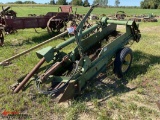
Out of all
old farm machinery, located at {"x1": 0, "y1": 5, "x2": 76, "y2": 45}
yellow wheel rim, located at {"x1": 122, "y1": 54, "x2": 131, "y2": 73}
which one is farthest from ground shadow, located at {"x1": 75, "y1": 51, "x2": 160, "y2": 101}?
old farm machinery, located at {"x1": 0, "y1": 5, "x2": 76, "y2": 45}

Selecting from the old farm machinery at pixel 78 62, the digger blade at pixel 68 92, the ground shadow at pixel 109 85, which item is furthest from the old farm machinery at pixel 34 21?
the digger blade at pixel 68 92

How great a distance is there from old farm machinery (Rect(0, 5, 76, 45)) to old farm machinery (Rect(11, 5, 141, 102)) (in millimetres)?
4509

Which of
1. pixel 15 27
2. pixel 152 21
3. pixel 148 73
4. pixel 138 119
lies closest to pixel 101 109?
pixel 138 119

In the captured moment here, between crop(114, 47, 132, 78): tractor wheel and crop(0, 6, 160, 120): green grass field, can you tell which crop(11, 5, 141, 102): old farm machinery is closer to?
crop(114, 47, 132, 78): tractor wheel

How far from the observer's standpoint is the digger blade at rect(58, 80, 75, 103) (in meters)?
4.05

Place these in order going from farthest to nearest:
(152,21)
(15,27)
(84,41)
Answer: (152,21), (15,27), (84,41)

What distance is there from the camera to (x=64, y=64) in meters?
4.79

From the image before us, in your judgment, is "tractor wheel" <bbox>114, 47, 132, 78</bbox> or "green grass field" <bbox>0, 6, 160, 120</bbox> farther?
"tractor wheel" <bbox>114, 47, 132, 78</bbox>

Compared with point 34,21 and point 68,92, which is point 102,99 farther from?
point 34,21

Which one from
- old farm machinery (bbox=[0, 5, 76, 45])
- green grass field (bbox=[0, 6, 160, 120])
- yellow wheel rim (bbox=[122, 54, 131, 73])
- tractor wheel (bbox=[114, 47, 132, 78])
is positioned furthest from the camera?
old farm machinery (bbox=[0, 5, 76, 45])

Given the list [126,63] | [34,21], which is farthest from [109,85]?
[34,21]

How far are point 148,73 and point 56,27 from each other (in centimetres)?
622

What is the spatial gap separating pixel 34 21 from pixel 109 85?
608cm

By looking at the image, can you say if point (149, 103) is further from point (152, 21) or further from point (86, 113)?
point (152, 21)
